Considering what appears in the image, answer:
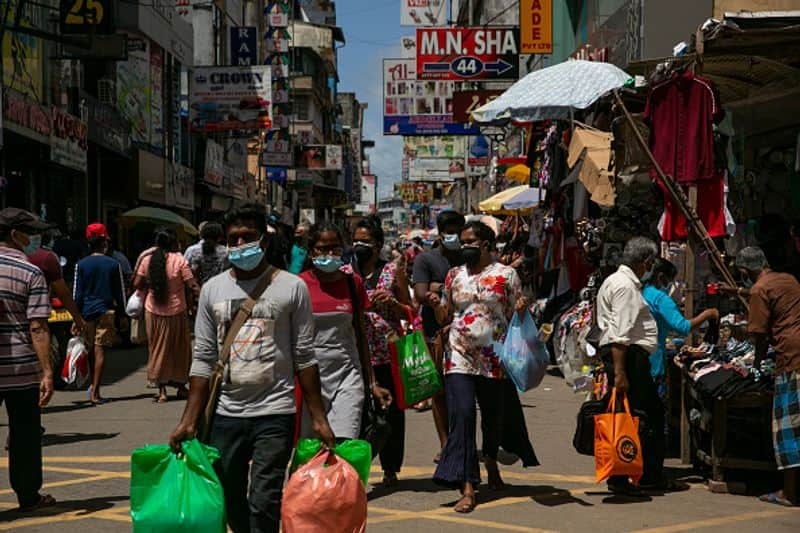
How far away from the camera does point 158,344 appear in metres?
11.5

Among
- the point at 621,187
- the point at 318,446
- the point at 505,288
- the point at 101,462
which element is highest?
the point at 621,187

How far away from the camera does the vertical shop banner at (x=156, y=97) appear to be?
2747 centimetres

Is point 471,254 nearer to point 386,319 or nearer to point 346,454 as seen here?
point 386,319

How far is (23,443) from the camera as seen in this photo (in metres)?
6.59

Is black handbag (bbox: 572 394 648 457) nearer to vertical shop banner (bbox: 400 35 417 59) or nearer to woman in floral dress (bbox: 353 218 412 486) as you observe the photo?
woman in floral dress (bbox: 353 218 412 486)

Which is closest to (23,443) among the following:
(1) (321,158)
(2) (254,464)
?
(2) (254,464)

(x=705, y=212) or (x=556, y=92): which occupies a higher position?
(x=556, y=92)

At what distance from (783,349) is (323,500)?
3587mm

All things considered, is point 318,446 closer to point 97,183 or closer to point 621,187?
point 621,187

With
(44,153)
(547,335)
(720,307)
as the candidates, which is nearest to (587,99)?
(720,307)

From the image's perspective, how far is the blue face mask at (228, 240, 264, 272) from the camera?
193 inches

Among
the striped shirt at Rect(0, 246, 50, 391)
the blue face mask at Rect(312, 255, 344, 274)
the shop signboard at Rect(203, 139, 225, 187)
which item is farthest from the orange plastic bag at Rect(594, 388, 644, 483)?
the shop signboard at Rect(203, 139, 225, 187)

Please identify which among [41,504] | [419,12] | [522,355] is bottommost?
[41,504]

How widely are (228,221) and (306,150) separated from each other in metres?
58.5
